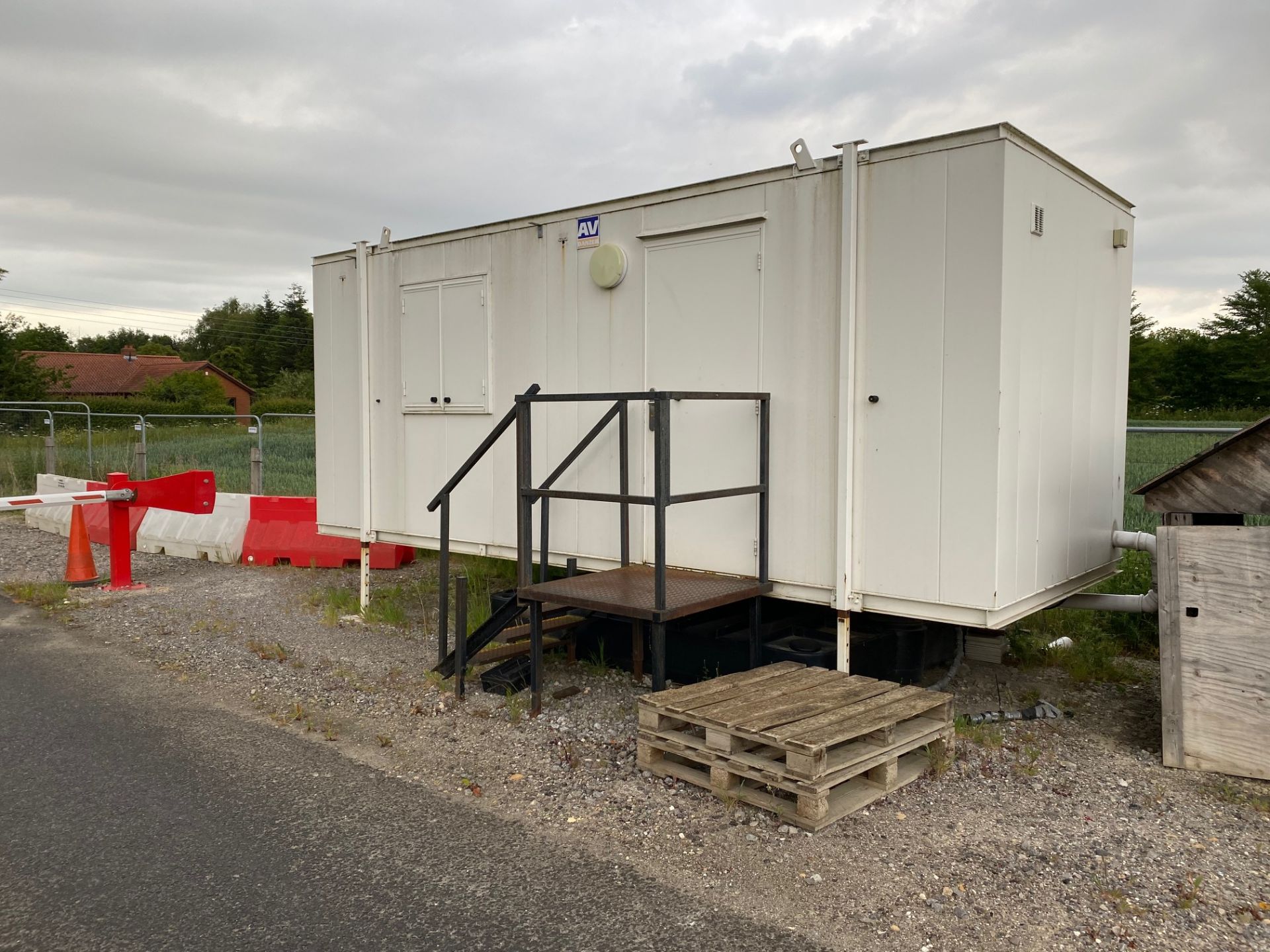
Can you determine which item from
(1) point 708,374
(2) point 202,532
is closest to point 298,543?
(2) point 202,532

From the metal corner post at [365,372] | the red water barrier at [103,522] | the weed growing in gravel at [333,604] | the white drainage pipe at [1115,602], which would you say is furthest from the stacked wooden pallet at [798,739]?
the red water barrier at [103,522]

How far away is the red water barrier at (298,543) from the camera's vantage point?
1057cm

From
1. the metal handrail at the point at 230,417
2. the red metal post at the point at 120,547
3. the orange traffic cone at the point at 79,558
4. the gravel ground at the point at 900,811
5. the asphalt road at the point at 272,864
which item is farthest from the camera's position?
the metal handrail at the point at 230,417

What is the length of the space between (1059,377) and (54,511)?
13.1 metres

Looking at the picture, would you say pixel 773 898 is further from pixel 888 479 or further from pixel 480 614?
pixel 480 614

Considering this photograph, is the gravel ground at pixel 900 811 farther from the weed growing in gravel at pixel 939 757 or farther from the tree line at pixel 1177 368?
the tree line at pixel 1177 368

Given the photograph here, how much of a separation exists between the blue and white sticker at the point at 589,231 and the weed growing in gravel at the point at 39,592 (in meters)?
5.77

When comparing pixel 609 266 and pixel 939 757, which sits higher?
pixel 609 266

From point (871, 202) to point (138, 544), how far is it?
981cm

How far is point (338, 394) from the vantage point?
330 inches

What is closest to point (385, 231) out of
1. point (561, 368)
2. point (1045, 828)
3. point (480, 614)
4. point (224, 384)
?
point (561, 368)

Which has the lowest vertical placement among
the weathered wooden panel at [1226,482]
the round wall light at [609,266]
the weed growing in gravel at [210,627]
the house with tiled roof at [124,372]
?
the weed growing in gravel at [210,627]

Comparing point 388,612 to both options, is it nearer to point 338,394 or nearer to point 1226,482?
point 338,394

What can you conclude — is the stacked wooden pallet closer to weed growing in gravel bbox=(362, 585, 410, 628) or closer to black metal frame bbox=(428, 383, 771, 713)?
black metal frame bbox=(428, 383, 771, 713)
